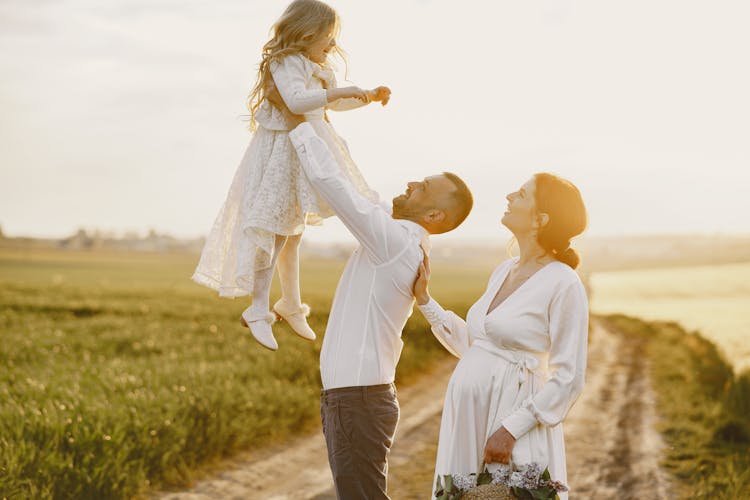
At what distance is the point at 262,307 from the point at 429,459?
5752 millimetres

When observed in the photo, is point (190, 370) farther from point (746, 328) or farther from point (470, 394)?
point (746, 328)

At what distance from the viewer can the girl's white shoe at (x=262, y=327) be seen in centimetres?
358

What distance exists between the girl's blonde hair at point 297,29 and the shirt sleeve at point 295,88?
0.05 meters

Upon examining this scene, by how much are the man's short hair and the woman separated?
0.17 meters

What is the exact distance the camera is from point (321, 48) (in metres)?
3.46

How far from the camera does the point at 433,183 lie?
350 centimetres

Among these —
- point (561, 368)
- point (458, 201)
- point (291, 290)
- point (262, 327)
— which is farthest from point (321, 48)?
point (561, 368)

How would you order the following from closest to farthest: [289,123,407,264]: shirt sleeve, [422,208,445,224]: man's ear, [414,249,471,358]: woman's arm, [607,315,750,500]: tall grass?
[289,123,407,264]: shirt sleeve
[414,249,471,358]: woman's arm
[422,208,445,224]: man's ear
[607,315,750,500]: tall grass

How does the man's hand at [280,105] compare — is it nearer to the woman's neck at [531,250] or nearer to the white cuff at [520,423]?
the woman's neck at [531,250]

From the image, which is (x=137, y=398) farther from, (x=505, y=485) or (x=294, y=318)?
(x=505, y=485)

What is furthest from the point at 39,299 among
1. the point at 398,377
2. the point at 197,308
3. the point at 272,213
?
the point at 272,213

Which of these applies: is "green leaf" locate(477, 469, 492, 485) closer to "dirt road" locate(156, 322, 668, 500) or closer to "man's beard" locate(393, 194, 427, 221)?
"man's beard" locate(393, 194, 427, 221)

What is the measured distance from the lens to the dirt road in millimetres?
7520

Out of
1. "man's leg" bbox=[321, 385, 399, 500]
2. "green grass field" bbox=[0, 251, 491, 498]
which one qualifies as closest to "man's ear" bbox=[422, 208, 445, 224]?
"man's leg" bbox=[321, 385, 399, 500]
